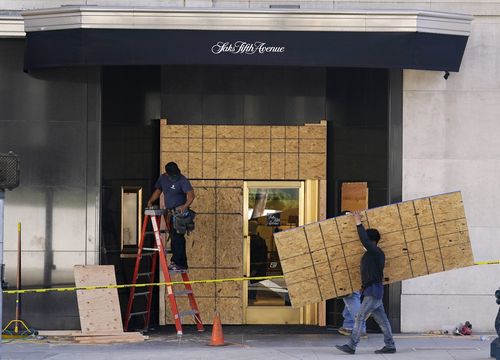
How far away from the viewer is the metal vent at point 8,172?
13.1 metres

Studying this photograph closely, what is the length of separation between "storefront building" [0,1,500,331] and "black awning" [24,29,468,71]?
21mm

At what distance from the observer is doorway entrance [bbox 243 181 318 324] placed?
1886 cm

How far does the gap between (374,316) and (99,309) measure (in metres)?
4.38

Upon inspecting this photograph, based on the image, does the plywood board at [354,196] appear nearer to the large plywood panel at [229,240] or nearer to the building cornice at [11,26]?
the large plywood panel at [229,240]

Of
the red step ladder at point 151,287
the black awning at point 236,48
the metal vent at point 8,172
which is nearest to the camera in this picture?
the metal vent at point 8,172

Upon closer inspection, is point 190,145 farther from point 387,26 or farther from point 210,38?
point 387,26

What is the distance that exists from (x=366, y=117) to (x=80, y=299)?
18.6 ft

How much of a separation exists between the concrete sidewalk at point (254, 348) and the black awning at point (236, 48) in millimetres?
4243

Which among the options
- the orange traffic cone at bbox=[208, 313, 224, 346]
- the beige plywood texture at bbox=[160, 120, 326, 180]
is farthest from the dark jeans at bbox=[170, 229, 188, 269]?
the orange traffic cone at bbox=[208, 313, 224, 346]

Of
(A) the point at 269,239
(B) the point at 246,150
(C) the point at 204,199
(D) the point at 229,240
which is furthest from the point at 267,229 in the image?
(B) the point at 246,150

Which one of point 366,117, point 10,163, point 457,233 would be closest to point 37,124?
point 10,163

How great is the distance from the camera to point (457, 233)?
49.4ft

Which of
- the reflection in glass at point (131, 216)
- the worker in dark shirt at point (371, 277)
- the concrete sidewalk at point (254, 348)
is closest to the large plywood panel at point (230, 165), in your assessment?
the reflection in glass at point (131, 216)

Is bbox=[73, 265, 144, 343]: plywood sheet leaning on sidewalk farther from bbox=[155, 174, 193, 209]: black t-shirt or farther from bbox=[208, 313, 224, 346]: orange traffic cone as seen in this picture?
bbox=[155, 174, 193, 209]: black t-shirt
